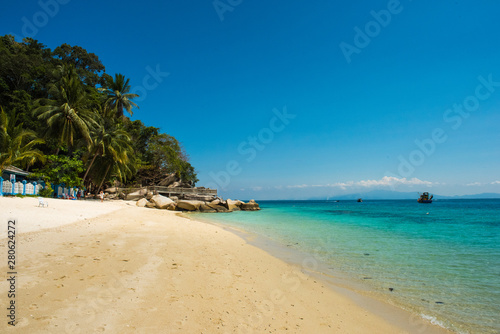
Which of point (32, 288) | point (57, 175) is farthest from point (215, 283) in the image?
point (57, 175)

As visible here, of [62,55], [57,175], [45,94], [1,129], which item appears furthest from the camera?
[62,55]

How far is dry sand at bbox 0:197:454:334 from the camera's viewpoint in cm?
312

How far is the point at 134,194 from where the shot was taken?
1406 inches

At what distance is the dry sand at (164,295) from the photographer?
312 centimetres

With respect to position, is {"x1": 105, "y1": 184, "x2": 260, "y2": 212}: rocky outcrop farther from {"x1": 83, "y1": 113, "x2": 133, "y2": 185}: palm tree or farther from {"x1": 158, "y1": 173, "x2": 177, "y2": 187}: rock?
{"x1": 83, "y1": 113, "x2": 133, "y2": 185}: palm tree

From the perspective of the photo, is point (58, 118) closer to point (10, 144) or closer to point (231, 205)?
point (10, 144)

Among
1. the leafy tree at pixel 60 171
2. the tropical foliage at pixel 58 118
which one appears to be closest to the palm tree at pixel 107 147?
the tropical foliage at pixel 58 118

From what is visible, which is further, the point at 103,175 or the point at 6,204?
the point at 103,175

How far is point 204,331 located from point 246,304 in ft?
3.80

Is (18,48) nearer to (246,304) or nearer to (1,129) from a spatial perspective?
(1,129)

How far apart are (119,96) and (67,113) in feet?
46.0

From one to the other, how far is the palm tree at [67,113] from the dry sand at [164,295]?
23375 mm

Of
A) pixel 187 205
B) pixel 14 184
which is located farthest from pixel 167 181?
pixel 14 184

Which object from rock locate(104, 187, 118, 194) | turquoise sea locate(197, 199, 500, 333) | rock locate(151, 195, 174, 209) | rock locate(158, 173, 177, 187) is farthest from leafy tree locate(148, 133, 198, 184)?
turquoise sea locate(197, 199, 500, 333)
